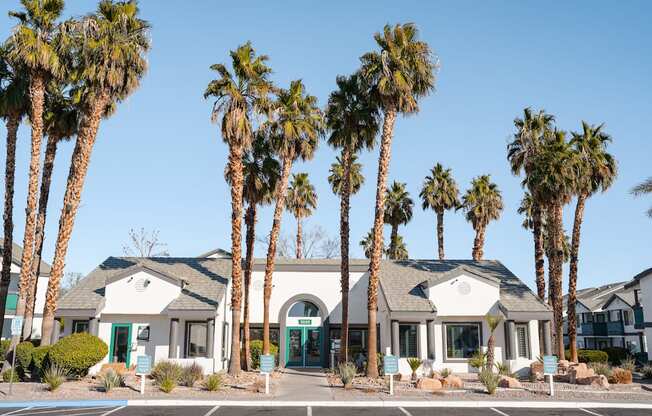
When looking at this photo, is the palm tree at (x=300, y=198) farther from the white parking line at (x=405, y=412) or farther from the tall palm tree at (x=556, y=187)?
the white parking line at (x=405, y=412)

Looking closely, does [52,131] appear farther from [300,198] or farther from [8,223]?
[300,198]

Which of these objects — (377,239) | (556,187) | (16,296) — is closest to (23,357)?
(377,239)

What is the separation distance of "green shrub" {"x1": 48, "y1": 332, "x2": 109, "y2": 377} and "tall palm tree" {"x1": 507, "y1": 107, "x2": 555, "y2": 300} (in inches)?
969

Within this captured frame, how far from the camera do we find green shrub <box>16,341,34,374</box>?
71.1 ft

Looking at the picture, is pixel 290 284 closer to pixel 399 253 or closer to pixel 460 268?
pixel 460 268

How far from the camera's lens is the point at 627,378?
902 inches

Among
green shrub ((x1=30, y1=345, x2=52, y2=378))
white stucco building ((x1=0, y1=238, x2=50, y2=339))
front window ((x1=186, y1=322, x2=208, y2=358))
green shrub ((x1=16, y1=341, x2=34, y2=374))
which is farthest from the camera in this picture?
white stucco building ((x1=0, y1=238, x2=50, y2=339))

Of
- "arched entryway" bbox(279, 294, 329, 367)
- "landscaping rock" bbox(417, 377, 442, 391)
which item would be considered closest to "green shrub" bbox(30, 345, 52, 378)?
"arched entryway" bbox(279, 294, 329, 367)

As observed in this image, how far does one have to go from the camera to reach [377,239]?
78.2ft

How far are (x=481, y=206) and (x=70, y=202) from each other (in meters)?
32.8

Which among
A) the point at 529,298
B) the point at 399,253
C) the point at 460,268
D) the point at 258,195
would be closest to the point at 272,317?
the point at 258,195

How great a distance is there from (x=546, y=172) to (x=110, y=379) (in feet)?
81.9

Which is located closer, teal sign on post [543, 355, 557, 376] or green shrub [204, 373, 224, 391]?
teal sign on post [543, 355, 557, 376]

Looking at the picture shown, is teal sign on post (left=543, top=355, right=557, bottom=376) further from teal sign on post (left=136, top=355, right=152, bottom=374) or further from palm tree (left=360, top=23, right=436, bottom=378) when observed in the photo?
teal sign on post (left=136, top=355, right=152, bottom=374)
